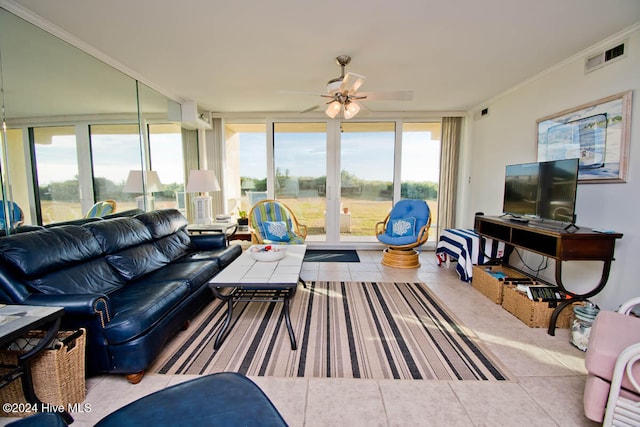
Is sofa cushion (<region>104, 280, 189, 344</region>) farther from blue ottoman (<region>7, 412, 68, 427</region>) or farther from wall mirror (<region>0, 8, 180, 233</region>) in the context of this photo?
wall mirror (<region>0, 8, 180, 233</region>)

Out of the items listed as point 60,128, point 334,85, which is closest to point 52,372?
point 60,128

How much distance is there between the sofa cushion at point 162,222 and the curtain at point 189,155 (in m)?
1.16

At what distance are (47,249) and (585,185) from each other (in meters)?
4.74

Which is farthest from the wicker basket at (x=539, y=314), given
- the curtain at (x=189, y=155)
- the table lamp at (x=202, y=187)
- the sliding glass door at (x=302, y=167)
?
the curtain at (x=189, y=155)

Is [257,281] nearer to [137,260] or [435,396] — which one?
[137,260]

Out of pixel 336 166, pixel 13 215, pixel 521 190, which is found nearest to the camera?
pixel 13 215

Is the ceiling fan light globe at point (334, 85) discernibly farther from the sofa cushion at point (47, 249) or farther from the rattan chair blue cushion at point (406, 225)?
the sofa cushion at point (47, 249)

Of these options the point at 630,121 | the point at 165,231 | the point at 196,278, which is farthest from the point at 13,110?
the point at 630,121

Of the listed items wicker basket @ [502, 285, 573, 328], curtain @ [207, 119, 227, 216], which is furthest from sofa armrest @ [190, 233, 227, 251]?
wicker basket @ [502, 285, 573, 328]

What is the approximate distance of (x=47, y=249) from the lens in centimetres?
186

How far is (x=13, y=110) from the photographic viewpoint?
6.54 ft

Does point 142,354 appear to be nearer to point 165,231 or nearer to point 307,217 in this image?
point 165,231

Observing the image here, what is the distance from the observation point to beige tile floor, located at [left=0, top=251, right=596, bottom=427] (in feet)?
4.82

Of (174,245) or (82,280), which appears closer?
(82,280)
